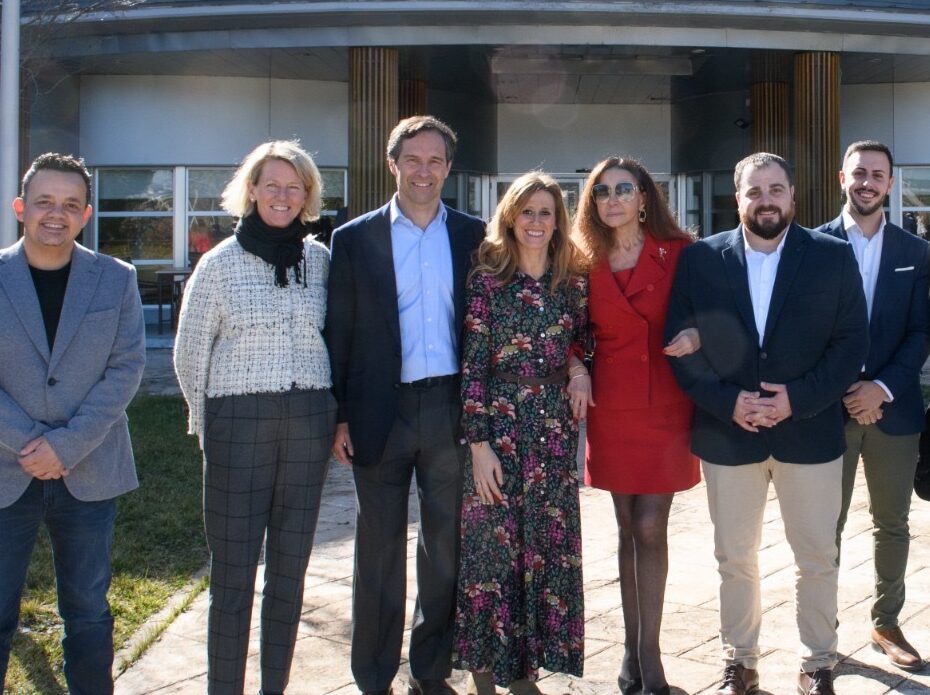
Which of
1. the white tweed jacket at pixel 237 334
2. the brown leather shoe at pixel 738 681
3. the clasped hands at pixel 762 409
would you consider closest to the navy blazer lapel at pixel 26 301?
the white tweed jacket at pixel 237 334

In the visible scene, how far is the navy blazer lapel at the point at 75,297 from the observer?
3.35 metres

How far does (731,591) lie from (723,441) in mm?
605

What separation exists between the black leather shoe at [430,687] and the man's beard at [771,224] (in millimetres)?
2171

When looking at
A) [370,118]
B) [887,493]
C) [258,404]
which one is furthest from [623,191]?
[370,118]

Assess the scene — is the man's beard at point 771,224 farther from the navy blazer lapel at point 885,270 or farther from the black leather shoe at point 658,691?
the black leather shoe at point 658,691

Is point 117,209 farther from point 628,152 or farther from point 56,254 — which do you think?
point 56,254

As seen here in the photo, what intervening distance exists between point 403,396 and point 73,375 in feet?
3.97

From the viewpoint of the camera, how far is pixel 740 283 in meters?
3.87

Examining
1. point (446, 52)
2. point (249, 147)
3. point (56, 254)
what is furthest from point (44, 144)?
point (56, 254)

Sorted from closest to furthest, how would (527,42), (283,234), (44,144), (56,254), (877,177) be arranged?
(56,254), (283,234), (877,177), (527,42), (44,144)

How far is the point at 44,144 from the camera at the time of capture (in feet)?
59.2

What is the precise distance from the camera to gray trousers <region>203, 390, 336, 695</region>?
3.63 meters

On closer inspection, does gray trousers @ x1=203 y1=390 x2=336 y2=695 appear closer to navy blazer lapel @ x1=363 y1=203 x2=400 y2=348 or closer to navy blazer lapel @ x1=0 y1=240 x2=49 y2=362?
navy blazer lapel @ x1=363 y1=203 x2=400 y2=348

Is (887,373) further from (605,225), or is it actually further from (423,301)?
(423,301)
